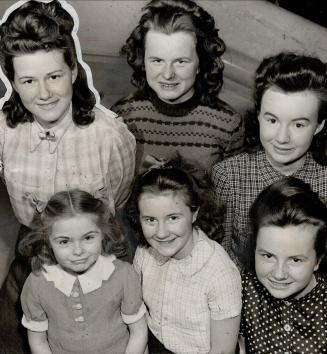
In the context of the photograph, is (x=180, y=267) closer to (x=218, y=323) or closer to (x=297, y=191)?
(x=218, y=323)

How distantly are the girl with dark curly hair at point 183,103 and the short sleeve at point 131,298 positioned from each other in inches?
14.3

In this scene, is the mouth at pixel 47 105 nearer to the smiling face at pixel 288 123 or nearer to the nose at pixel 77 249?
the nose at pixel 77 249

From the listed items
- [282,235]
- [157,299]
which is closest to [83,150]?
[157,299]

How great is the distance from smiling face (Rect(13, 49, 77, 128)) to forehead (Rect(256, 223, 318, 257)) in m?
0.58

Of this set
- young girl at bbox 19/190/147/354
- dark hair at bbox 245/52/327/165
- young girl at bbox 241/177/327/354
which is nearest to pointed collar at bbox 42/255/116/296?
young girl at bbox 19/190/147/354

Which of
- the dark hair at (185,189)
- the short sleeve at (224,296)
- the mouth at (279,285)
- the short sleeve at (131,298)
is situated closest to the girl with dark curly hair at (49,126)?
the dark hair at (185,189)

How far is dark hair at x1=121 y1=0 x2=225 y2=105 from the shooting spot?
1803mm

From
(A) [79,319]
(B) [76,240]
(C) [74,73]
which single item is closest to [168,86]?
(C) [74,73]

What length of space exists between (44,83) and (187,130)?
1.65 ft

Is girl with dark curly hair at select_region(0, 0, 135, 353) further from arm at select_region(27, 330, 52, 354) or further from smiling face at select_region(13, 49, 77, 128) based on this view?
arm at select_region(27, 330, 52, 354)

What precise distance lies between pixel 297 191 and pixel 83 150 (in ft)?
1.79

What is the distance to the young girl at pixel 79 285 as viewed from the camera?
1581 millimetres

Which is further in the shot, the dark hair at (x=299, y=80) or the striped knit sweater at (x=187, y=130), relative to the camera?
the striped knit sweater at (x=187, y=130)

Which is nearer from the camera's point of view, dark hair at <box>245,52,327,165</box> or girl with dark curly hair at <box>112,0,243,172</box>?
dark hair at <box>245,52,327,165</box>
